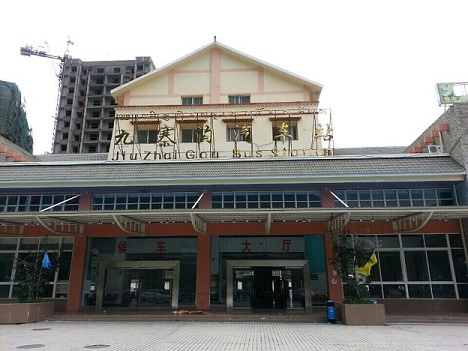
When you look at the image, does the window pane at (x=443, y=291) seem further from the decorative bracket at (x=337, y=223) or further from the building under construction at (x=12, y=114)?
the building under construction at (x=12, y=114)

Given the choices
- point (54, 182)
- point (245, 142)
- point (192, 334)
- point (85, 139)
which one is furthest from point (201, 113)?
point (85, 139)

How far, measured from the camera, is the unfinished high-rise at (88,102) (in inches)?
3004

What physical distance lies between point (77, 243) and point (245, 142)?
11202 millimetres

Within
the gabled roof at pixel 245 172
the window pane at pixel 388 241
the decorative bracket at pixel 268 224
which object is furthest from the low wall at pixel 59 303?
the window pane at pixel 388 241

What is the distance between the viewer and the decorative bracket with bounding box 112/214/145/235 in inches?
626

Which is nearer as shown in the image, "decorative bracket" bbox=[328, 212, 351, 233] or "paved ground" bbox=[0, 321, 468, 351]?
"paved ground" bbox=[0, 321, 468, 351]

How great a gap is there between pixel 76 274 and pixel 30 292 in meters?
2.63

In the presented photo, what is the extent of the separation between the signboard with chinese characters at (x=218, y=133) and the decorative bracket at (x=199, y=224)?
6.62 meters

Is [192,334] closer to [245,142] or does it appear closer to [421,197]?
[421,197]

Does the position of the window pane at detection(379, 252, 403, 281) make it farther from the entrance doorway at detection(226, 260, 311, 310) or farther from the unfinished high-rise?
the unfinished high-rise

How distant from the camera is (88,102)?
258 ft

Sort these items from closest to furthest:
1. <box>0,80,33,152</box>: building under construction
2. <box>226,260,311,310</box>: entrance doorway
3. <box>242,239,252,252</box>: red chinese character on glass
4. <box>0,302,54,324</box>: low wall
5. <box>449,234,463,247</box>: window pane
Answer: <box>0,302,54,324</box>: low wall < <box>449,234,463,247</box>: window pane < <box>226,260,311,310</box>: entrance doorway < <box>242,239,252,252</box>: red chinese character on glass < <box>0,80,33,152</box>: building under construction

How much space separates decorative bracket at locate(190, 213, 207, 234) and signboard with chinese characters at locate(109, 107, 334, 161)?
21.7 feet

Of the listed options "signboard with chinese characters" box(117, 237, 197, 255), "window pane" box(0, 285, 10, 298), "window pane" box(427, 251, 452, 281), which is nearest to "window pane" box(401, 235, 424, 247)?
"window pane" box(427, 251, 452, 281)
